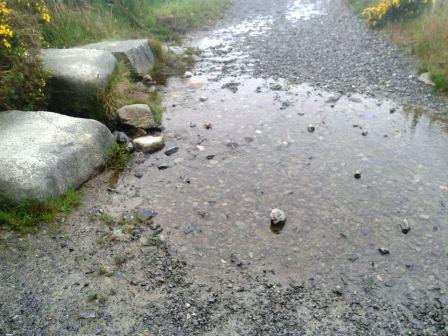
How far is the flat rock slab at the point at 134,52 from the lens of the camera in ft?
32.8

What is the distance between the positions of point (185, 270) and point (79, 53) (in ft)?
20.8

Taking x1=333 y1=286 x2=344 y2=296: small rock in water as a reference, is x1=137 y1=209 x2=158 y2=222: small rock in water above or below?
above

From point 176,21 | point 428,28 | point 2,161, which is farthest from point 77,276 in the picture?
point 176,21

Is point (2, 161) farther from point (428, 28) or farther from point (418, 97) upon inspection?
point (428, 28)

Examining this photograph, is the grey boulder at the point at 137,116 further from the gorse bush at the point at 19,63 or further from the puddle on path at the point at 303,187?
the gorse bush at the point at 19,63

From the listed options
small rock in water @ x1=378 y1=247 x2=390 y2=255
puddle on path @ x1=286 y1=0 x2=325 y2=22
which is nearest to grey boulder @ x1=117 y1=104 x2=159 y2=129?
small rock in water @ x1=378 y1=247 x2=390 y2=255

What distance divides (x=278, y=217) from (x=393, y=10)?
38.5ft

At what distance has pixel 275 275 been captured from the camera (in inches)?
179

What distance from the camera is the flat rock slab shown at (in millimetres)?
9984

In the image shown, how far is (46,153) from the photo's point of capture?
5711 mm

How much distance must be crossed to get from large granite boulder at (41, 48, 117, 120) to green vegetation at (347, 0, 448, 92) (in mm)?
7859

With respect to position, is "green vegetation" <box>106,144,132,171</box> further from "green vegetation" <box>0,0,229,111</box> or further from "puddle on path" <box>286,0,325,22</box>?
"puddle on path" <box>286,0,325,22</box>

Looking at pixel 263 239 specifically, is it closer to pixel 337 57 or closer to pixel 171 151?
pixel 171 151

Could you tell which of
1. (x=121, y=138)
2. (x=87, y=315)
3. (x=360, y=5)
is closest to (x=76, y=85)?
(x=121, y=138)
